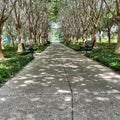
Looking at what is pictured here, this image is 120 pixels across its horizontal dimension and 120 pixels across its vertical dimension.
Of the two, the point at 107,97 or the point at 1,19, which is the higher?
the point at 1,19

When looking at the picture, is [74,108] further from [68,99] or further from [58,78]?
[58,78]

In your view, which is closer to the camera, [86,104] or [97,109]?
[97,109]

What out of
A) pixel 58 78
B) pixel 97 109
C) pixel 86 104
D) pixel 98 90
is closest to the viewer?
pixel 97 109

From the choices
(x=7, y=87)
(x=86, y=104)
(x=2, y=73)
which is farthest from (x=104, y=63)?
(x=86, y=104)

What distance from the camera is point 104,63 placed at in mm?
11359

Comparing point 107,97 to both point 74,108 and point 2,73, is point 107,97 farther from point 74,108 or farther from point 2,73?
point 2,73

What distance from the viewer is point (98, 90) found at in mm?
6047

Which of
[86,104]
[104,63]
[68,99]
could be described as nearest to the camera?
[86,104]

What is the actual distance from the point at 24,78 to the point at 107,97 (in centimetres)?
335

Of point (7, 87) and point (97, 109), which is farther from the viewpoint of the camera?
point (7, 87)

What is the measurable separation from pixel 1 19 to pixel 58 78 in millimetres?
7571

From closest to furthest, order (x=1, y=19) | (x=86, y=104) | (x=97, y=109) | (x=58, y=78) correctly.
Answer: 1. (x=97, y=109)
2. (x=86, y=104)
3. (x=58, y=78)
4. (x=1, y=19)

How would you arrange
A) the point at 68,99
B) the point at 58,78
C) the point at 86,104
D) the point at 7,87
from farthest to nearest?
the point at 58,78 → the point at 7,87 → the point at 68,99 → the point at 86,104

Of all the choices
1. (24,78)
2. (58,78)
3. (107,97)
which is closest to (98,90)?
(107,97)
